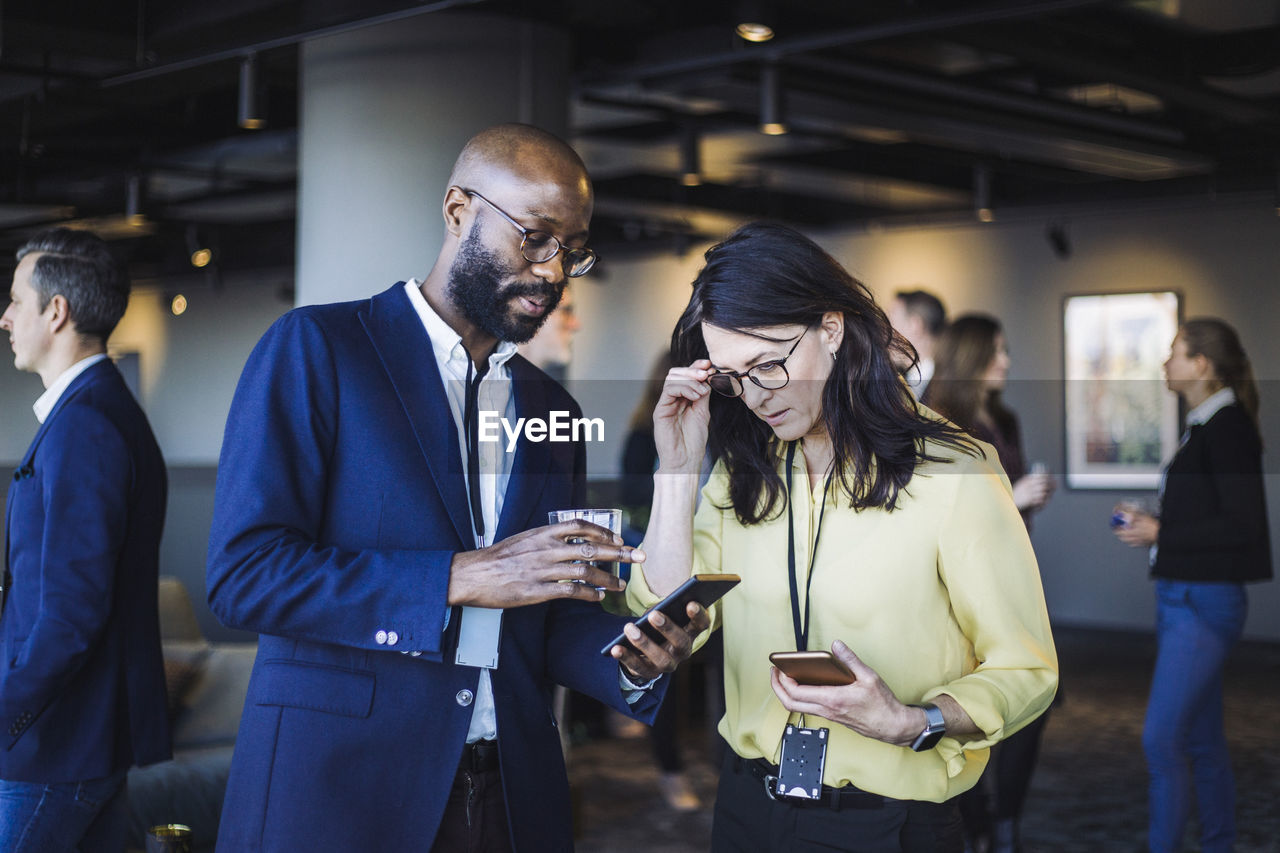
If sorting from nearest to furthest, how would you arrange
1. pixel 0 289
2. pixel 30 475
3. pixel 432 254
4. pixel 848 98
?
pixel 30 475
pixel 0 289
pixel 432 254
pixel 848 98

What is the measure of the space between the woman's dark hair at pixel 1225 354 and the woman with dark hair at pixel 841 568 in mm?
2760

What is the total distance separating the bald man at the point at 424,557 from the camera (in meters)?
1.65

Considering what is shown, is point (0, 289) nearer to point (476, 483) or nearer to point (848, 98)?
point (476, 483)

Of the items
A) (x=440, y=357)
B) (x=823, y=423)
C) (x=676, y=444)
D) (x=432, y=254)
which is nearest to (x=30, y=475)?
(x=440, y=357)

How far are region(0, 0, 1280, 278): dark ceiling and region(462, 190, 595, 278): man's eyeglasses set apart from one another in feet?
5.62

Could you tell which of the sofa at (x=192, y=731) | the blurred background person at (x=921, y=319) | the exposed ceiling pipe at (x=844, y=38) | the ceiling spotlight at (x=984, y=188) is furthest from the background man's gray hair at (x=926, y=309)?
the ceiling spotlight at (x=984, y=188)

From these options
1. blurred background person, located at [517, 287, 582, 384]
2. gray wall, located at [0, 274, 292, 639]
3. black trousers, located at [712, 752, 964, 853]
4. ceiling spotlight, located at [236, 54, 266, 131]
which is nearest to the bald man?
black trousers, located at [712, 752, 964, 853]

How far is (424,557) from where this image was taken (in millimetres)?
1672

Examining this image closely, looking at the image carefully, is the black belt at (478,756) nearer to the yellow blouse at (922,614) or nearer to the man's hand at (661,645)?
the man's hand at (661,645)

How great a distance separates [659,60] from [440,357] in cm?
445

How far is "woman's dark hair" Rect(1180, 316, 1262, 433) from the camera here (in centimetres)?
414

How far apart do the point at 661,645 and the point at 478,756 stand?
345 mm

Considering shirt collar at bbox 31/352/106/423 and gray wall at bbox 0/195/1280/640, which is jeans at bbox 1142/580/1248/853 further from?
gray wall at bbox 0/195/1280/640

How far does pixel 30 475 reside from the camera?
2.31 metres
